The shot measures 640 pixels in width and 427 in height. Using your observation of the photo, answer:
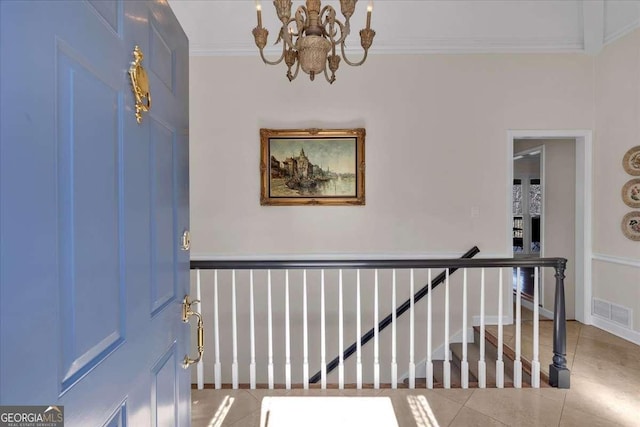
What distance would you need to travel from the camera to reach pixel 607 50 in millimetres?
3367

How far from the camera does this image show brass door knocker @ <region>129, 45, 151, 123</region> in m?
0.83

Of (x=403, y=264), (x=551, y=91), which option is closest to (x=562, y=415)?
(x=403, y=264)

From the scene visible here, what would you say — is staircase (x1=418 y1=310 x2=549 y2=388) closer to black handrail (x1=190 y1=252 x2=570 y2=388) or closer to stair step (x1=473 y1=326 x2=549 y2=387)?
stair step (x1=473 y1=326 x2=549 y2=387)

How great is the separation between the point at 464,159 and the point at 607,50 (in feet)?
5.81

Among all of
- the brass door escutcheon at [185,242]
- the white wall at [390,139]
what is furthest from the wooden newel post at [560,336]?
the brass door escutcheon at [185,242]

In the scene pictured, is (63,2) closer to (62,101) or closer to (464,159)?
(62,101)

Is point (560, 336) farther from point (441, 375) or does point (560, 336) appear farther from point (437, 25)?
point (437, 25)

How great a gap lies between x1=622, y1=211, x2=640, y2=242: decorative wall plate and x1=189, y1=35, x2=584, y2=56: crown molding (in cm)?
180

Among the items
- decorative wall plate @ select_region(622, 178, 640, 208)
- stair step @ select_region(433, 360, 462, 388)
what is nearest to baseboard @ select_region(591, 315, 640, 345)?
decorative wall plate @ select_region(622, 178, 640, 208)

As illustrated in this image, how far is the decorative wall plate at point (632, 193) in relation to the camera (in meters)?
3.11

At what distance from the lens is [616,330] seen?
3.26m

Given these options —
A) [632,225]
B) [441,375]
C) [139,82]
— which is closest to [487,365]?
[441,375]

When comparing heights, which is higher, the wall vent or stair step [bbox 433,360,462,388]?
the wall vent

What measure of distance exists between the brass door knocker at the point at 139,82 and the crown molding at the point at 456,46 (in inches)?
117
